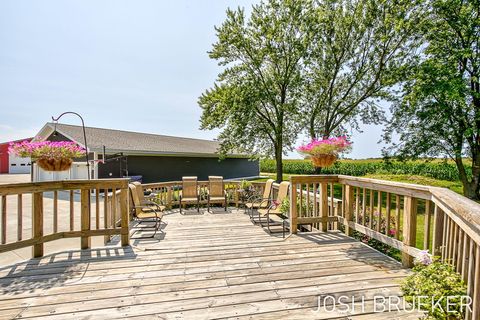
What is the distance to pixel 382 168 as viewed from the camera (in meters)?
18.1

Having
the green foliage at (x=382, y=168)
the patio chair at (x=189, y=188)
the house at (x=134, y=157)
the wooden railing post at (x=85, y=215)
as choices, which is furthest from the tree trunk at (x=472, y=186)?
the house at (x=134, y=157)

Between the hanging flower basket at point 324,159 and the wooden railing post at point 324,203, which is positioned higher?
the hanging flower basket at point 324,159

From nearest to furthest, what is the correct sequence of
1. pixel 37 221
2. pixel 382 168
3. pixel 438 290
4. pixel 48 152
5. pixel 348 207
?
pixel 438 290, pixel 48 152, pixel 37 221, pixel 348 207, pixel 382 168

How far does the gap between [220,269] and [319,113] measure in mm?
12358

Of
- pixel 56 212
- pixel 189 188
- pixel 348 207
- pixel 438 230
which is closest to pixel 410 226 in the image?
pixel 438 230

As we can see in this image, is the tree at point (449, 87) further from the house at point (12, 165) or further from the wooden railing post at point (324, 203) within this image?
the house at point (12, 165)

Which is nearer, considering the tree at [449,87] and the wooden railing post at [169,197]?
the wooden railing post at [169,197]

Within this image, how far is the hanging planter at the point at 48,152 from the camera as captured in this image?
2.98m

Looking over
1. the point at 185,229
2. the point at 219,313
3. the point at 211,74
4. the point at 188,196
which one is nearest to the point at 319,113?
the point at 211,74

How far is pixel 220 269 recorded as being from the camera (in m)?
3.12

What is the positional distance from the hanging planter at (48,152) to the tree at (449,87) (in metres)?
11.7

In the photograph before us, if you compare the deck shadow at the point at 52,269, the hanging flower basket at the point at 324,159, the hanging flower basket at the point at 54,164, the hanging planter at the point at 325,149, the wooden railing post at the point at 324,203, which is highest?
the hanging planter at the point at 325,149

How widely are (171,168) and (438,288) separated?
15.3 meters

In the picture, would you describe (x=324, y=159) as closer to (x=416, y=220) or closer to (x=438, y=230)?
(x=416, y=220)
